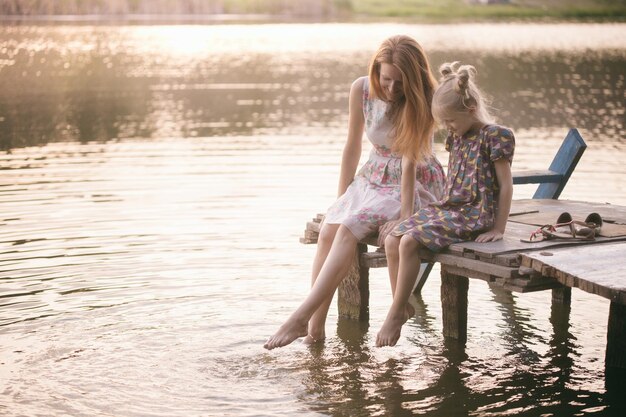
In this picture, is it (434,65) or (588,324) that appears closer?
(588,324)

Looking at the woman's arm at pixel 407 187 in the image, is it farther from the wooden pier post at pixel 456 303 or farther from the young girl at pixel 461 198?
the wooden pier post at pixel 456 303

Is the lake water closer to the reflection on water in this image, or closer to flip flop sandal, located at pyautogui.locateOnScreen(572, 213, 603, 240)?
the reflection on water

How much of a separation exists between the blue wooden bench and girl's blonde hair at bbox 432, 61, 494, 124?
1.02m

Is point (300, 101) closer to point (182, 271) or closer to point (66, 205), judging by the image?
point (66, 205)

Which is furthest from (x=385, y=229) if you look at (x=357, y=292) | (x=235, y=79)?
(x=235, y=79)

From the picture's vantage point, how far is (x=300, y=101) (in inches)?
912

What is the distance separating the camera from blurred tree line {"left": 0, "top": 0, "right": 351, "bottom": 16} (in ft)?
199

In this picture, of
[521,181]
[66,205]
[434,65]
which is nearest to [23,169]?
[66,205]

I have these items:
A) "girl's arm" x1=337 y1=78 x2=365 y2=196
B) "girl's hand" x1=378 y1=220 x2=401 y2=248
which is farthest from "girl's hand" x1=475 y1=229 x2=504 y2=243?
Answer: "girl's arm" x1=337 y1=78 x2=365 y2=196

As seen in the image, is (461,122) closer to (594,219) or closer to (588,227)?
(588,227)

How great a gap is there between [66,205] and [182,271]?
3418mm

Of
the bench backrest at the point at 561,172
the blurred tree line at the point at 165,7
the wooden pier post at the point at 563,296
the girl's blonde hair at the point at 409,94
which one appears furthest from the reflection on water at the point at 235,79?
the girl's blonde hair at the point at 409,94

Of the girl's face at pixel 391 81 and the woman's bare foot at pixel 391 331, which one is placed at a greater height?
the girl's face at pixel 391 81

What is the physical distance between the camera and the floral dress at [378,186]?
6.59 meters
